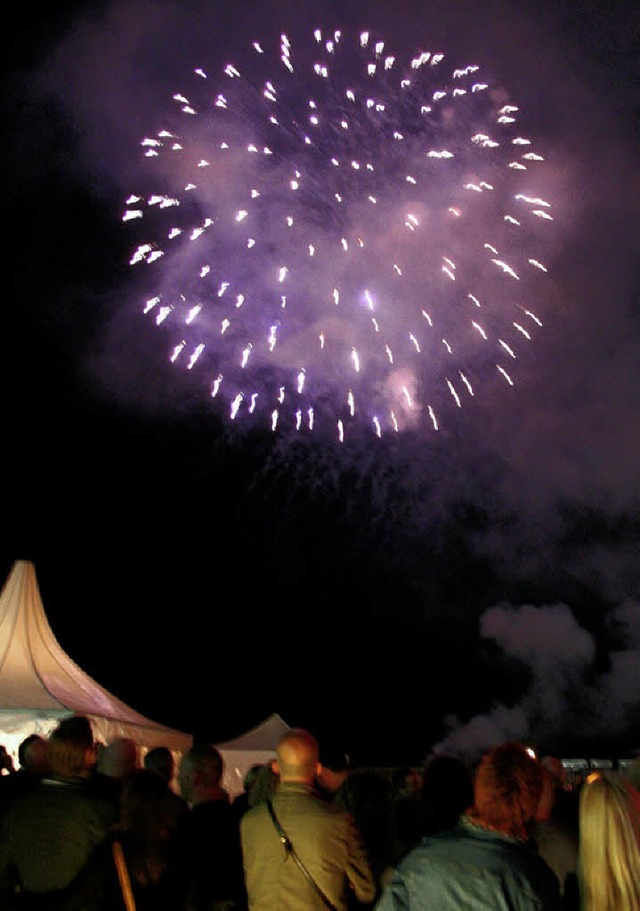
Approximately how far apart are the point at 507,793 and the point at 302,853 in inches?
51.0

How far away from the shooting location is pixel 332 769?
6.23 metres

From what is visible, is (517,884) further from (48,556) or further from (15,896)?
(48,556)

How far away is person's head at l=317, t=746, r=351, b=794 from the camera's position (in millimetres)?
6160

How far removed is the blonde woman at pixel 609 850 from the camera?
8.98 feet

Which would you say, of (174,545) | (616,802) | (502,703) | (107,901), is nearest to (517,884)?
(616,802)

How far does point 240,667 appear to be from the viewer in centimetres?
5769

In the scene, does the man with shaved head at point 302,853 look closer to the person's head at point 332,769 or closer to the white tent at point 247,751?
the person's head at point 332,769

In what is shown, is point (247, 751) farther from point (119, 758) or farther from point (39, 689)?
point (119, 758)

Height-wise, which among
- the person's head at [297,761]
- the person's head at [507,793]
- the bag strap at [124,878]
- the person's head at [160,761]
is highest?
the person's head at [507,793]

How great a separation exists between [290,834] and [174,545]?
1881 inches

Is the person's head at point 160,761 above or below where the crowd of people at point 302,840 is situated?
below

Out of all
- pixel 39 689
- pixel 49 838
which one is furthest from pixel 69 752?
pixel 39 689

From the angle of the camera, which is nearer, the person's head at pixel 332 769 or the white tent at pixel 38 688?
the person's head at pixel 332 769

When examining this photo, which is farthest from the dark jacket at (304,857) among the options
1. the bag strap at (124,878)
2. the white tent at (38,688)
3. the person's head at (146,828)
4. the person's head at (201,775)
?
the white tent at (38,688)
